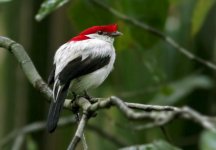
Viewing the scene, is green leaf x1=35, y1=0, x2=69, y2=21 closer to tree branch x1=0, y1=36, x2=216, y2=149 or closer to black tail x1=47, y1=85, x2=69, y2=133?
tree branch x1=0, y1=36, x2=216, y2=149

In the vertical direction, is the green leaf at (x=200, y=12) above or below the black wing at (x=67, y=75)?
below

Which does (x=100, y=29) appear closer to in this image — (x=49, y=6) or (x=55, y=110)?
(x=49, y=6)

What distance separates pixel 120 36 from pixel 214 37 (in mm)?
1613

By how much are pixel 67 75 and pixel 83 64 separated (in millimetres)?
212

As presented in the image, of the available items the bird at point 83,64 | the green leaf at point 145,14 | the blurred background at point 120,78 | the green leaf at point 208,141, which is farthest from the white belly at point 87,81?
the green leaf at point 208,141

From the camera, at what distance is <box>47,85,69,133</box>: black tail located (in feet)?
9.51

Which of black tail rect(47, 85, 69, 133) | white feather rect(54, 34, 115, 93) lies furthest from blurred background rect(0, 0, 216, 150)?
black tail rect(47, 85, 69, 133)

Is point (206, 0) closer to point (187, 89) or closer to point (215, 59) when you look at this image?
point (187, 89)

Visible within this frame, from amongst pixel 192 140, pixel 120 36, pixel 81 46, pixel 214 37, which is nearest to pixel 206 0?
pixel 120 36

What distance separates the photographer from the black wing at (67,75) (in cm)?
300

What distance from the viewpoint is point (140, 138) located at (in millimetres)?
5199

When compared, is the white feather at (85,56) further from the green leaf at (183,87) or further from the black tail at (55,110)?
the green leaf at (183,87)

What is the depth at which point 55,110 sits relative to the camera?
3031 mm

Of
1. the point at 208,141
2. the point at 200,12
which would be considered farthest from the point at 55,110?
the point at 200,12
